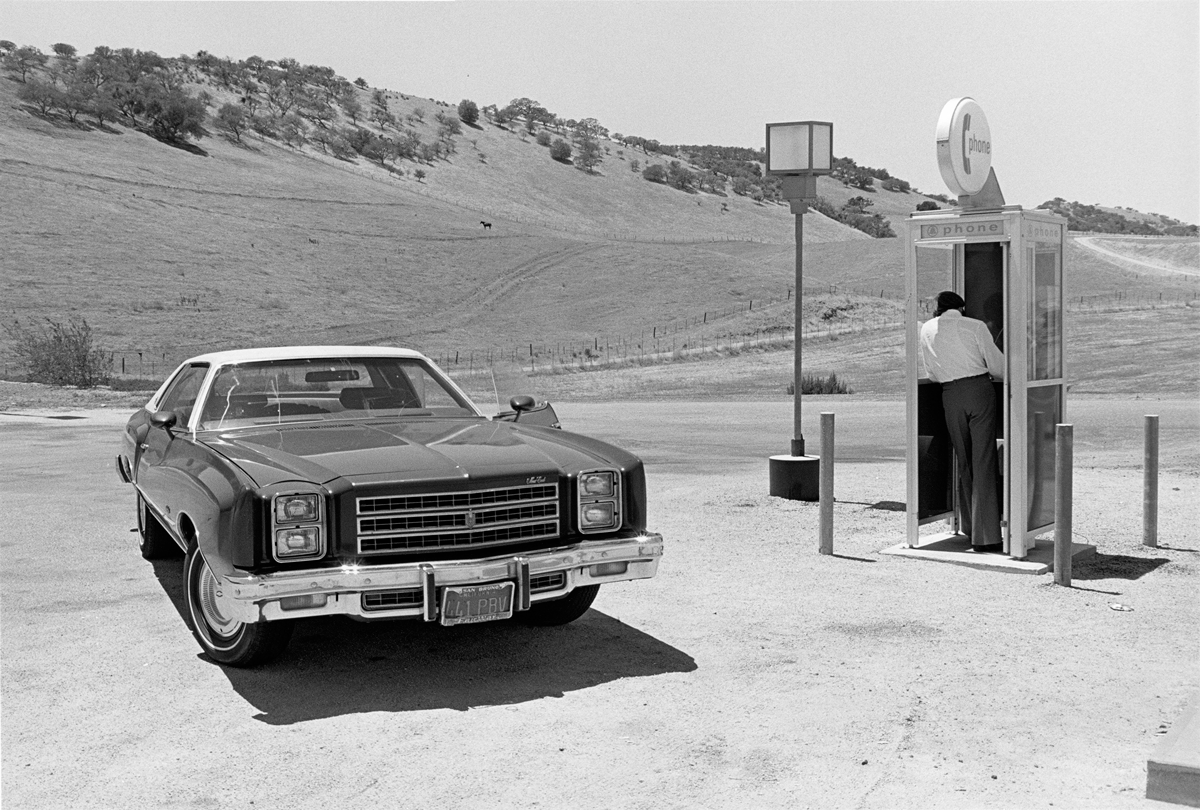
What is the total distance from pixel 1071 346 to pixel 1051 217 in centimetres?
3320

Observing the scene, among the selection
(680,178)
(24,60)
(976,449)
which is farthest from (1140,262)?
(24,60)

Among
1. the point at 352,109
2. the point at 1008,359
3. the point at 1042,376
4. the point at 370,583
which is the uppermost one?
the point at 352,109

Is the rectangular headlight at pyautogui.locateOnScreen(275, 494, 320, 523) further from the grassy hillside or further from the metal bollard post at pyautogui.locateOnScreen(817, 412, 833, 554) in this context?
the grassy hillside

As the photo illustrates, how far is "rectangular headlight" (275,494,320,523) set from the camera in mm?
5539

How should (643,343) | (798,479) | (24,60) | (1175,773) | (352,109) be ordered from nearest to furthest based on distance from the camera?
(1175,773) → (798,479) → (643,343) → (24,60) → (352,109)

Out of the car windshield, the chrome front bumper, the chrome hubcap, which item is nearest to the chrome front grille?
the chrome front bumper

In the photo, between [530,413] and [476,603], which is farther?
[530,413]

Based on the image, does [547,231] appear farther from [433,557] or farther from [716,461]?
[433,557]

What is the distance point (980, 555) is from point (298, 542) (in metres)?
5.31

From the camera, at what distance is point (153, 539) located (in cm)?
899

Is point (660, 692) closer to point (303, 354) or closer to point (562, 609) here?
point (562, 609)

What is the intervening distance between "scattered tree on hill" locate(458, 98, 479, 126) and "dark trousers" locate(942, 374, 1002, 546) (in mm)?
152729

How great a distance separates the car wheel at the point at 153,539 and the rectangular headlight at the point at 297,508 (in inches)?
145

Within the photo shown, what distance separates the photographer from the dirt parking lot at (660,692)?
182 inches
